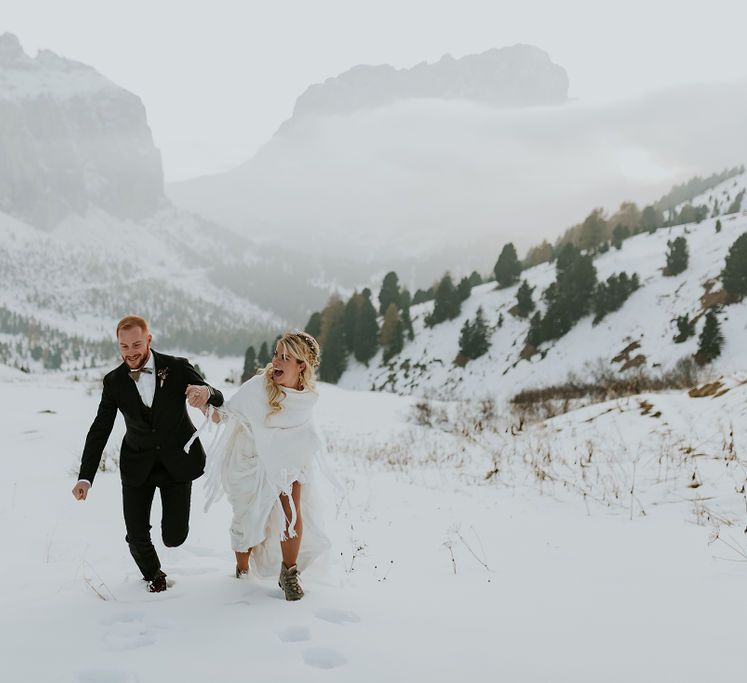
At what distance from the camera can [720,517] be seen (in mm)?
4883

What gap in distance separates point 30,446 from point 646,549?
36.8ft

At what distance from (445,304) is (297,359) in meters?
54.8

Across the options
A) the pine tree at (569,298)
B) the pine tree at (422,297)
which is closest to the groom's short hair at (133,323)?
the pine tree at (569,298)

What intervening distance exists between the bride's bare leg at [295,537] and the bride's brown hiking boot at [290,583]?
4 cm

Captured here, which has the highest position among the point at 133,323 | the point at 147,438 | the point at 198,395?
the point at 133,323

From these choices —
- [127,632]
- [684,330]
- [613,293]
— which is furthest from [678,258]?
[127,632]

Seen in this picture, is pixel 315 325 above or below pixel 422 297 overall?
below

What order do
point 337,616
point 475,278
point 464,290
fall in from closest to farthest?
point 337,616, point 464,290, point 475,278

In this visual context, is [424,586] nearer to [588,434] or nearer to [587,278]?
[588,434]

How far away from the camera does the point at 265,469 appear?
11.4 feet

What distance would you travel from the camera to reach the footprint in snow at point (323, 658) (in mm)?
2506

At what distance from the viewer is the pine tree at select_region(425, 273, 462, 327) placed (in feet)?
187

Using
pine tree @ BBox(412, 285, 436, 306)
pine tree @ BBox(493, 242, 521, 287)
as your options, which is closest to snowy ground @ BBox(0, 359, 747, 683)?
pine tree @ BBox(493, 242, 521, 287)

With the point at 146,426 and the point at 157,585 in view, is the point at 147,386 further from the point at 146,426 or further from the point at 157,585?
the point at 157,585
